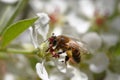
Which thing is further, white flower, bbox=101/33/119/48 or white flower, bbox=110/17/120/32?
white flower, bbox=110/17/120/32

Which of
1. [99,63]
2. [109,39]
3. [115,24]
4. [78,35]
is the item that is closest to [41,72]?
[99,63]

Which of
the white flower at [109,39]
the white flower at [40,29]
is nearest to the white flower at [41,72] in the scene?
the white flower at [40,29]

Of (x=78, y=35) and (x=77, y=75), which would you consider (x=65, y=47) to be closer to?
(x=77, y=75)

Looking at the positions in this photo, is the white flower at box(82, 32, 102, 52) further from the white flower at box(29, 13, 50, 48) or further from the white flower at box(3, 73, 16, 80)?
the white flower at box(3, 73, 16, 80)

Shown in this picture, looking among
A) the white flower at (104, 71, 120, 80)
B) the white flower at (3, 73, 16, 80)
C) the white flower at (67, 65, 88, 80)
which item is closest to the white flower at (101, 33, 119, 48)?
the white flower at (104, 71, 120, 80)

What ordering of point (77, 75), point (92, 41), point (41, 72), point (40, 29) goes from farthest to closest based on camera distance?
point (92, 41), point (77, 75), point (40, 29), point (41, 72)

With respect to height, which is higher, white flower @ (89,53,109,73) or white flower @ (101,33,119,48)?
white flower @ (101,33,119,48)
